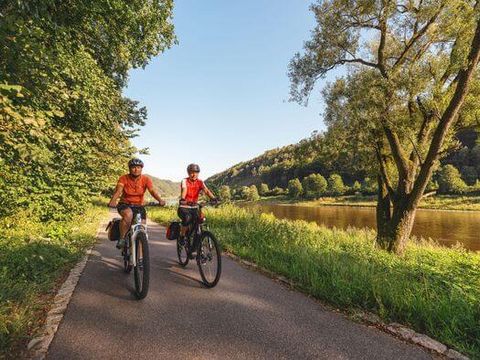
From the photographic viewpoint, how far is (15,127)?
4070 millimetres

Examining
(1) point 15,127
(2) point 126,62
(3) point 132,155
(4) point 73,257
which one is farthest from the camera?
(3) point 132,155

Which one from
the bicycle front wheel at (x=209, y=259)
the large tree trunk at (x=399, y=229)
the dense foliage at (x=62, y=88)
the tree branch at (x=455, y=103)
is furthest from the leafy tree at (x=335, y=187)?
the bicycle front wheel at (x=209, y=259)

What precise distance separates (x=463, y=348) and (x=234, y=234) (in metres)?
8.32

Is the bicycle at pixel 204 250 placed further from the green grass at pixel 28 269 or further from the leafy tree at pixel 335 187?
the leafy tree at pixel 335 187

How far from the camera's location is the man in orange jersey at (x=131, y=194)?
5852mm

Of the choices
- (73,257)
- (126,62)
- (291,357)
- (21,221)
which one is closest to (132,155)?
(126,62)

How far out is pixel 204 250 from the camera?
6.18m

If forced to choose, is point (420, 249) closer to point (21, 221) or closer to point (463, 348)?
point (463, 348)

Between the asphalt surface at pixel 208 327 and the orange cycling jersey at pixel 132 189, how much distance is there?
1491 millimetres

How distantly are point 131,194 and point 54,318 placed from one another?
8.17 ft

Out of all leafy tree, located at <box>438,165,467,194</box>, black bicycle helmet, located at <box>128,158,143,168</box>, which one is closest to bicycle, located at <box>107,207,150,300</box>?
black bicycle helmet, located at <box>128,158,143,168</box>

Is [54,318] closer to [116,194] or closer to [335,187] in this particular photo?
[116,194]

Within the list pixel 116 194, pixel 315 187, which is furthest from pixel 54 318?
pixel 315 187

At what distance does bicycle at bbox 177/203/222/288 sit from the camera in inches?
226
